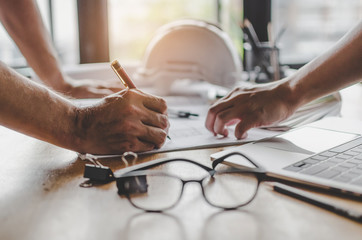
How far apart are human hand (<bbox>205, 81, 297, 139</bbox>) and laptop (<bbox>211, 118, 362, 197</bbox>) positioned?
6 cm

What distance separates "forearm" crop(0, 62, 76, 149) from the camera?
0.65m

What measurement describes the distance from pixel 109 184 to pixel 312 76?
0.55 m

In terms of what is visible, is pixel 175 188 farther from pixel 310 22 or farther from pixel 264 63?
pixel 310 22

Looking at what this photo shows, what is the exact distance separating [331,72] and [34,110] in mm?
631

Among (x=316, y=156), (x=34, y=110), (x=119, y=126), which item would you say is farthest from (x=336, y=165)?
(x=34, y=110)

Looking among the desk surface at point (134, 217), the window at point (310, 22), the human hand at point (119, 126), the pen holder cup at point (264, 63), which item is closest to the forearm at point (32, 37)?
the human hand at point (119, 126)

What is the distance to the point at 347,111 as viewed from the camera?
48.0 inches

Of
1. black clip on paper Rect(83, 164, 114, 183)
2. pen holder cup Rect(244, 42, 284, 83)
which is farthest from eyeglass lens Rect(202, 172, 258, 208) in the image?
pen holder cup Rect(244, 42, 284, 83)

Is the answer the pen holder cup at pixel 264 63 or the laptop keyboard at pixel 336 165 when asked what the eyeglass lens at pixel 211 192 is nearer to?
the laptop keyboard at pixel 336 165

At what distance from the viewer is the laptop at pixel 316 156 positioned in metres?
0.55

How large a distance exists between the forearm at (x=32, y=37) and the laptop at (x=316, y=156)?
864mm

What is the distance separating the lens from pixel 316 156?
649 mm

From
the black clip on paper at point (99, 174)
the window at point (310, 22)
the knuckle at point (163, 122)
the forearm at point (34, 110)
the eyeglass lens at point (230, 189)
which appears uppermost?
the window at point (310, 22)

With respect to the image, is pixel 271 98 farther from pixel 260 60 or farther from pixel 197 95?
pixel 260 60
